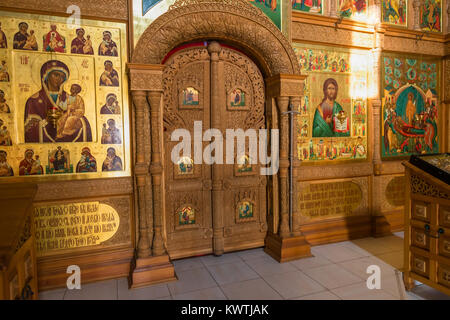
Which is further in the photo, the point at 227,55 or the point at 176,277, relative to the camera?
the point at 227,55

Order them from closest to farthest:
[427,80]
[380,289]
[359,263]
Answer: [380,289] < [359,263] < [427,80]

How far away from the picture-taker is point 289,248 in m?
3.71

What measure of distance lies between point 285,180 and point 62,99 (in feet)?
9.12

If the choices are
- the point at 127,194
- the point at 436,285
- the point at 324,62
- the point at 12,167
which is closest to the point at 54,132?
the point at 12,167

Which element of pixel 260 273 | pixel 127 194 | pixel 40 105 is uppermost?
pixel 40 105

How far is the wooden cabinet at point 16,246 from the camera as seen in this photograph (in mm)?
1390

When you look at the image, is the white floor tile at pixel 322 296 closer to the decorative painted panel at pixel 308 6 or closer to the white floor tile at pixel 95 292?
the white floor tile at pixel 95 292

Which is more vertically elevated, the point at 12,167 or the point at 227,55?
the point at 227,55

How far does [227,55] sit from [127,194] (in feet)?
7.06

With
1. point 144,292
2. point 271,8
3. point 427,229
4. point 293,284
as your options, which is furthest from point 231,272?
point 271,8

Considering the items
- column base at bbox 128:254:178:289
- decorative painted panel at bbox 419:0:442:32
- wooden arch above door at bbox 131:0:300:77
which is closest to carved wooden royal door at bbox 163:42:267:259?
wooden arch above door at bbox 131:0:300:77

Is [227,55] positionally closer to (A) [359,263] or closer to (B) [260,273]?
(B) [260,273]

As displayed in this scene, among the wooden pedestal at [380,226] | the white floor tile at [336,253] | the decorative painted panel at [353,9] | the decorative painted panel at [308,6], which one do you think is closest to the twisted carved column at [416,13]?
the decorative painted panel at [353,9]

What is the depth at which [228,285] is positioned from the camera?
3.06 metres
